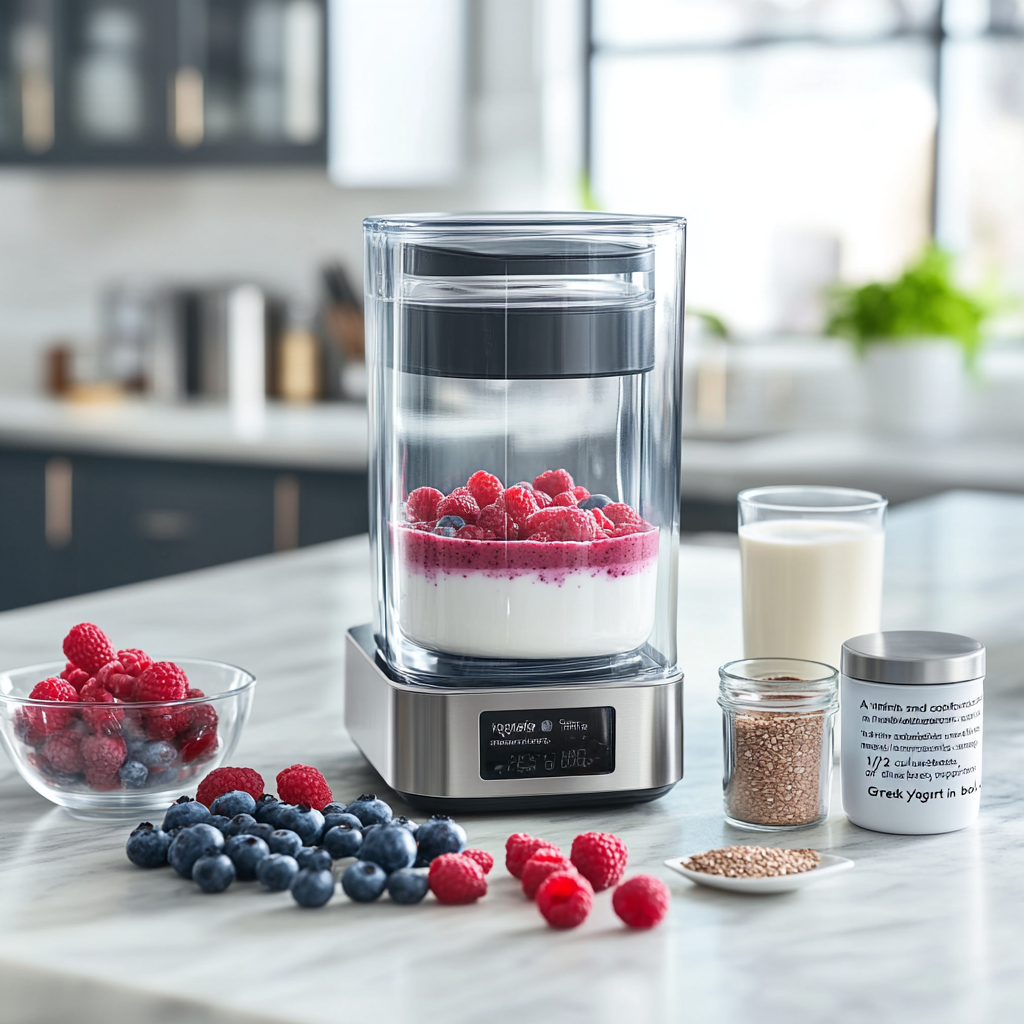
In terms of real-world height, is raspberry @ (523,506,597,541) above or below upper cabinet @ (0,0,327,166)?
below

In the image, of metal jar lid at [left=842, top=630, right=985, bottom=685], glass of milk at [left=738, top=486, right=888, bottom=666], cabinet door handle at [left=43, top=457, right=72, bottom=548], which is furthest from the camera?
cabinet door handle at [left=43, top=457, right=72, bottom=548]

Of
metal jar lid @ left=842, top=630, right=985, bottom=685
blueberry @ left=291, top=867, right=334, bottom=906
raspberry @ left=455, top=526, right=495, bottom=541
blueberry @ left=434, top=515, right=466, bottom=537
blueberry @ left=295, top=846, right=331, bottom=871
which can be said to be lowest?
blueberry @ left=291, top=867, right=334, bottom=906

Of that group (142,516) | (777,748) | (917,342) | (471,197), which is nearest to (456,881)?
(777,748)

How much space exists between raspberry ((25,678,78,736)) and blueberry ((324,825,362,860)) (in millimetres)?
196

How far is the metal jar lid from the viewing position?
966 millimetres

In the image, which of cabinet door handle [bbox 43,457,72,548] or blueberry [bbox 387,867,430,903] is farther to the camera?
cabinet door handle [bbox 43,457,72,548]

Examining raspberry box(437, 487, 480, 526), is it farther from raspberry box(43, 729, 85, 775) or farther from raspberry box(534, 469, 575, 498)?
raspberry box(43, 729, 85, 775)

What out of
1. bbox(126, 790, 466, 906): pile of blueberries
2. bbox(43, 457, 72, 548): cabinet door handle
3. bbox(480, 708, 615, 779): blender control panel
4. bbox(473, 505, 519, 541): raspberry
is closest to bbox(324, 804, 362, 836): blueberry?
bbox(126, 790, 466, 906): pile of blueberries

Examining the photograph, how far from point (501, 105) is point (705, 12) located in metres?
0.58

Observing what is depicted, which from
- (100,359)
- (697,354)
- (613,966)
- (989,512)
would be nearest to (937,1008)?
(613,966)

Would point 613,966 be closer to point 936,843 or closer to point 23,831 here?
point 936,843

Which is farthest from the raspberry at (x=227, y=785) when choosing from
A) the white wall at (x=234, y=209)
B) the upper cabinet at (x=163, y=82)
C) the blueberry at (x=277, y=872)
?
the white wall at (x=234, y=209)

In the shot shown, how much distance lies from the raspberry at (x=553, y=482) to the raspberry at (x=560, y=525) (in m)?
0.03

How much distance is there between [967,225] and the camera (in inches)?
148
